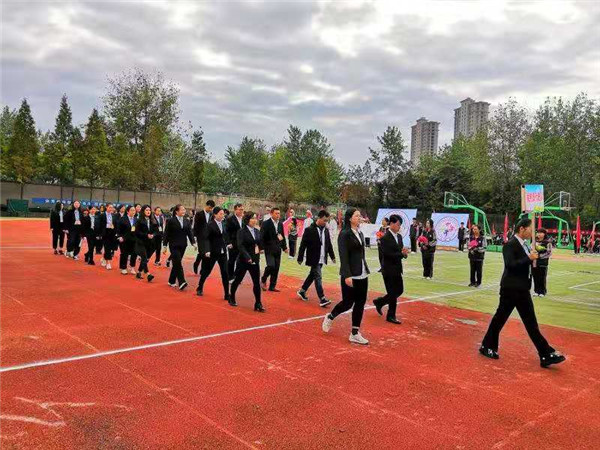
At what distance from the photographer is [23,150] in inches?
1932

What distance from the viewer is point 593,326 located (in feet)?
28.2

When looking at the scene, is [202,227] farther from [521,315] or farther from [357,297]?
[521,315]

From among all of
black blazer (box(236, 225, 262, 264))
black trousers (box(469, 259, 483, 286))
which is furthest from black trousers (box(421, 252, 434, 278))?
black blazer (box(236, 225, 262, 264))

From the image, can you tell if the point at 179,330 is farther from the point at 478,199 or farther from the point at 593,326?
the point at 478,199

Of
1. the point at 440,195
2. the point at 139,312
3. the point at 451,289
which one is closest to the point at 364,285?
the point at 139,312

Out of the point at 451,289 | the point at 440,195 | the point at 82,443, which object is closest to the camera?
the point at 82,443

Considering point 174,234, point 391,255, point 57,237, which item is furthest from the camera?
point 57,237

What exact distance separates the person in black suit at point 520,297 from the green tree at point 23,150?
166ft

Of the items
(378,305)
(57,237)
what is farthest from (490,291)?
(57,237)

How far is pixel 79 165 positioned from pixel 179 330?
49551 mm

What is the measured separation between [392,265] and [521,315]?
2.53m

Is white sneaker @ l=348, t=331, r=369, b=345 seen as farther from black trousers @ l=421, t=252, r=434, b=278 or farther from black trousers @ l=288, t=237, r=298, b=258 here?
black trousers @ l=288, t=237, r=298, b=258

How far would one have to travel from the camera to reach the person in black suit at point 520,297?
5.95 metres

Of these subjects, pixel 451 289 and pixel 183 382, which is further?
pixel 451 289
